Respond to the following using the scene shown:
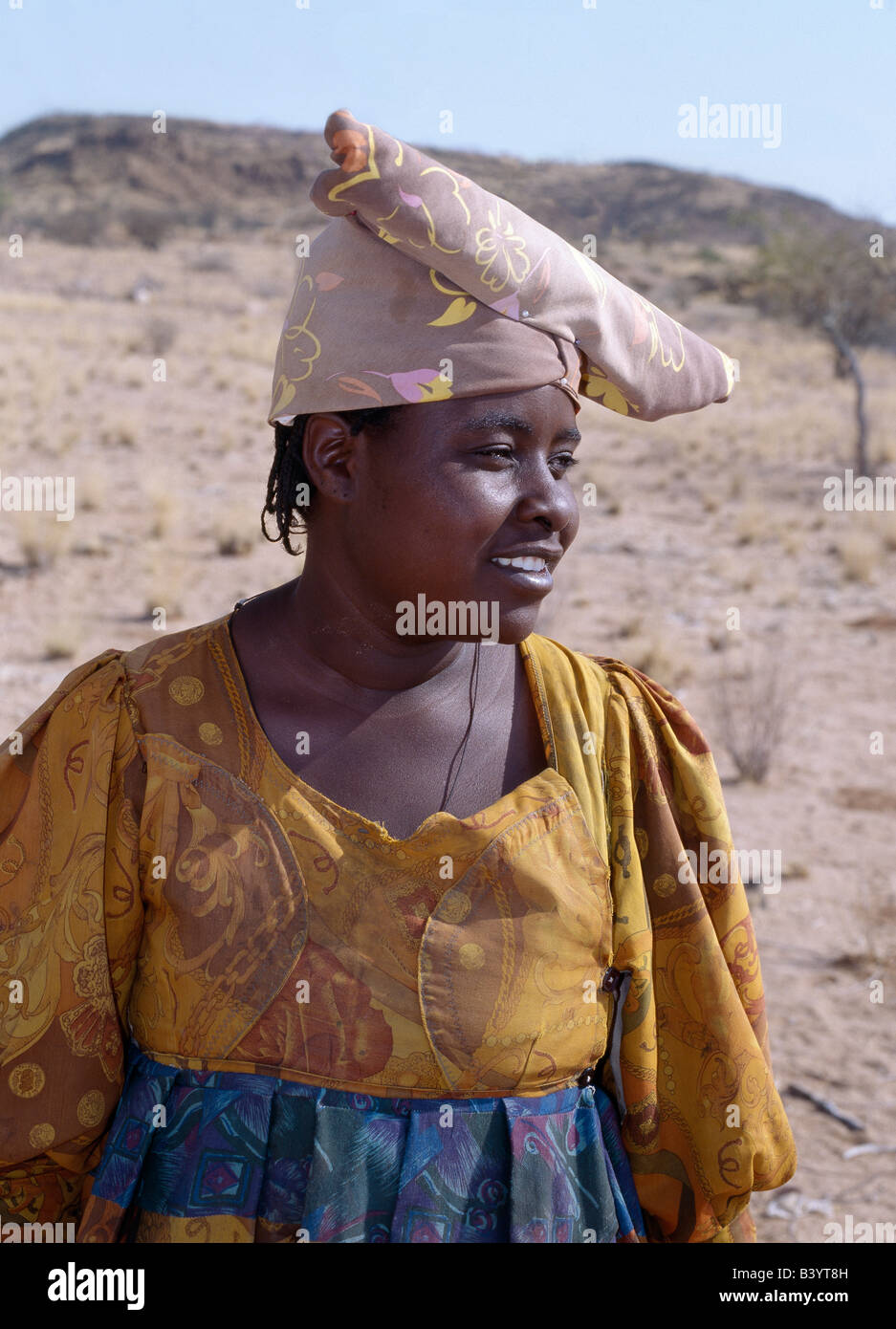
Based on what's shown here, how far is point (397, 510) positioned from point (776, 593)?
9.17m

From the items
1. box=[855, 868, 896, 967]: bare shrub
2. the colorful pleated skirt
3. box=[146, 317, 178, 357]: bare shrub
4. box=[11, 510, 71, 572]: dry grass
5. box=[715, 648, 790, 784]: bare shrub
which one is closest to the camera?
the colorful pleated skirt

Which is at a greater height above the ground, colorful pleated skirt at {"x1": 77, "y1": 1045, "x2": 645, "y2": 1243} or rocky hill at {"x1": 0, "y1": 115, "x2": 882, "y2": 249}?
rocky hill at {"x1": 0, "y1": 115, "x2": 882, "y2": 249}

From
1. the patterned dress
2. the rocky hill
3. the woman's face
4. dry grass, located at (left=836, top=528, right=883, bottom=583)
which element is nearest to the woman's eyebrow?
the woman's face

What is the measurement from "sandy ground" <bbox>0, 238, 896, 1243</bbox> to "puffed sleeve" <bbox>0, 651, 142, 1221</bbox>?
2.49 m

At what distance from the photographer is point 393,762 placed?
169cm

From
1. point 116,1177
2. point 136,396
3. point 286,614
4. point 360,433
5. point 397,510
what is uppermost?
point 136,396

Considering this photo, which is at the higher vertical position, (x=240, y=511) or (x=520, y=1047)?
(x=240, y=511)

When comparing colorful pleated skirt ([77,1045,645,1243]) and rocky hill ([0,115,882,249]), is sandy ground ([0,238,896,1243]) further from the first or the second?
rocky hill ([0,115,882,249])

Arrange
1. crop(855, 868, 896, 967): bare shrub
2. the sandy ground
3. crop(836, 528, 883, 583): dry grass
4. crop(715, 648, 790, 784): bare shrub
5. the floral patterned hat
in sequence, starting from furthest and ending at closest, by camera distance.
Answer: crop(836, 528, 883, 583): dry grass → crop(715, 648, 790, 784): bare shrub → crop(855, 868, 896, 967): bare shrub → the sandy ground → the floral patterned hat

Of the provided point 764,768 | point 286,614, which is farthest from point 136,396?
point 286,614

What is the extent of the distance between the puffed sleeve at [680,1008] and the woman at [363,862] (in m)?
0.02

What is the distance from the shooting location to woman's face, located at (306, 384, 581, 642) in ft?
5.09

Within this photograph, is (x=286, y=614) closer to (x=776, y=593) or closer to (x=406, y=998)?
(x=406, y=998)

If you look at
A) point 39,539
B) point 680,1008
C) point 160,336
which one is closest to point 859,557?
point 39,539
